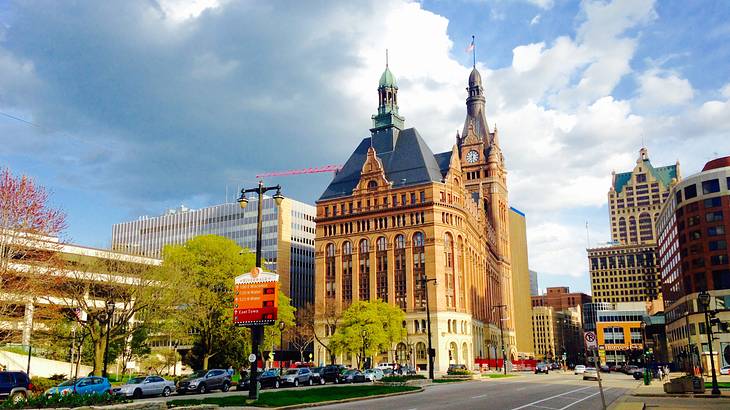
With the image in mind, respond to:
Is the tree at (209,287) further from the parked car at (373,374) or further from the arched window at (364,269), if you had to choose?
the arched window at (364,269)

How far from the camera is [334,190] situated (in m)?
127

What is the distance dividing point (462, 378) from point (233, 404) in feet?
127

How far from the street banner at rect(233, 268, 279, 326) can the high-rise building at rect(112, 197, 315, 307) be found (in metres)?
109

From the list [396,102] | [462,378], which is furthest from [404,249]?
[462,378]

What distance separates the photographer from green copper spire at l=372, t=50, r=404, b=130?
134 m

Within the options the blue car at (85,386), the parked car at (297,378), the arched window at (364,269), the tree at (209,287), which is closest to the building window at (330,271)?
the arched window at (364,269)

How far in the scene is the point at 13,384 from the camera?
35062 mm

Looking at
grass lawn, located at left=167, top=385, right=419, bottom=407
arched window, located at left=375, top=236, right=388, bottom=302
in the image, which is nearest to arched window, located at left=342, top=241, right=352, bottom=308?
arched window, located at left=375, top=236, right=388, bottom=302

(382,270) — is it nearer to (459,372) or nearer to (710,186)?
(459,372)

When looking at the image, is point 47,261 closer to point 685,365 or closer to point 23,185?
point 23,185

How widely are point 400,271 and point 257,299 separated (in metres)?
83.2

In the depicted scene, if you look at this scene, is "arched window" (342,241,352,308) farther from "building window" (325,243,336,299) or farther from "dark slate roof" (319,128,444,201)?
"dark slate roof" (319,128,444,201)

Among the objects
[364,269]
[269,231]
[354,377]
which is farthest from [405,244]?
[354,377]

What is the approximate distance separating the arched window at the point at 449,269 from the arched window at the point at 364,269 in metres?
15.2
